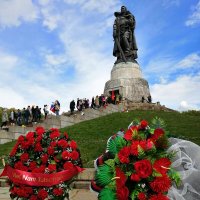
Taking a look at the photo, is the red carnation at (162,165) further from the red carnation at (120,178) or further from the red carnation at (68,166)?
the red carnation at (68,166)

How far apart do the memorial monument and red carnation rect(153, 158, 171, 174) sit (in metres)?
30.4

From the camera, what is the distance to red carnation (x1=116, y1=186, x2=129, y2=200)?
3.62 metres

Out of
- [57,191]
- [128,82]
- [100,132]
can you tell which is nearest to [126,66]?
[128,82]

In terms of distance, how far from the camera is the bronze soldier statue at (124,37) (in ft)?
120

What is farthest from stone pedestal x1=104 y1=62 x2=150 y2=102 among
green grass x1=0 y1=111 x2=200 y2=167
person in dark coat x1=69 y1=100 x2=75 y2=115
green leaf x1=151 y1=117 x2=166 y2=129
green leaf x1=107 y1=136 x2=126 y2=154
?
green leaf x1=107 y1=136 x2=126 y2=154

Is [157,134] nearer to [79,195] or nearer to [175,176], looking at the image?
[175,176]

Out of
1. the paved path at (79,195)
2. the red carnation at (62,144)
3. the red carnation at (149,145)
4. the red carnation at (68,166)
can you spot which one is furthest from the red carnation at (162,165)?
the paved path at (79,195)

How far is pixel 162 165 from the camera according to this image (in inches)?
145

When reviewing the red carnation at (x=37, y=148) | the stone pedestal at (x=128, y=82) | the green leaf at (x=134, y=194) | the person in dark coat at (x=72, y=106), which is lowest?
the green leaf at (x=134, y=194)

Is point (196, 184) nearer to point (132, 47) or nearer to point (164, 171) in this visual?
point (164, 171)

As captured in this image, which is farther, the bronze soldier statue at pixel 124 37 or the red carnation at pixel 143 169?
the bronze soldier statue at pixel 124 37

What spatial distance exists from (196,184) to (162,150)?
474mm

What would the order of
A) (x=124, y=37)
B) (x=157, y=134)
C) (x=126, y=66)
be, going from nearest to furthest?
(x=157, y=134) → (x=126, y=66) → (x=124, y=37)

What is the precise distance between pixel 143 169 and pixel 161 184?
223 mm
